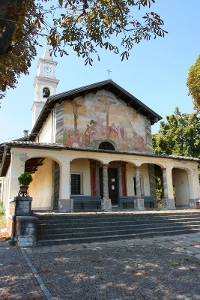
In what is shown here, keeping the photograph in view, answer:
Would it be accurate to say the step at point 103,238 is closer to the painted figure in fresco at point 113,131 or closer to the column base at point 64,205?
the column base at point 64,205

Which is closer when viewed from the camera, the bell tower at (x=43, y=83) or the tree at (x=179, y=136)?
the tree at (x=179, y=136)

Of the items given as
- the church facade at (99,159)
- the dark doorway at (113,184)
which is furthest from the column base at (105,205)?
the dark doorway at (113,184)

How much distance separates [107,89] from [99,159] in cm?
622

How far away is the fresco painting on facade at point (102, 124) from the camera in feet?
53.0

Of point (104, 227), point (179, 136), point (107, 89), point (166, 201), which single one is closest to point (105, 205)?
point (166, 201)

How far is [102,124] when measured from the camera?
17203 millimetres

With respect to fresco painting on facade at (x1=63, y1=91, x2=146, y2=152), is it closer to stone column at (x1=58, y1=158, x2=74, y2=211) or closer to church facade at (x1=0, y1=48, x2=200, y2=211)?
church facade at (x1=0, y1=48, x2=200, y2=211)

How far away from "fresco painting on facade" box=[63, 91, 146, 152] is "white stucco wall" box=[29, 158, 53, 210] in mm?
2683

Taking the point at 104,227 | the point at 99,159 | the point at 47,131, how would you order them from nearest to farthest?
the point at 104,227, the point at 99,159, the point at 47,131

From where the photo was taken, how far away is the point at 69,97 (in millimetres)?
16359

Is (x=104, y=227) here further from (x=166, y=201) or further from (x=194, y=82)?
(x=194, y=82)

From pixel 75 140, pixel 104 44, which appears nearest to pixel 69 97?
pixel 75 140

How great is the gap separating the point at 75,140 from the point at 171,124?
17.9 metres

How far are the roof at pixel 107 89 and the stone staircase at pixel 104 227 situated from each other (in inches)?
335
